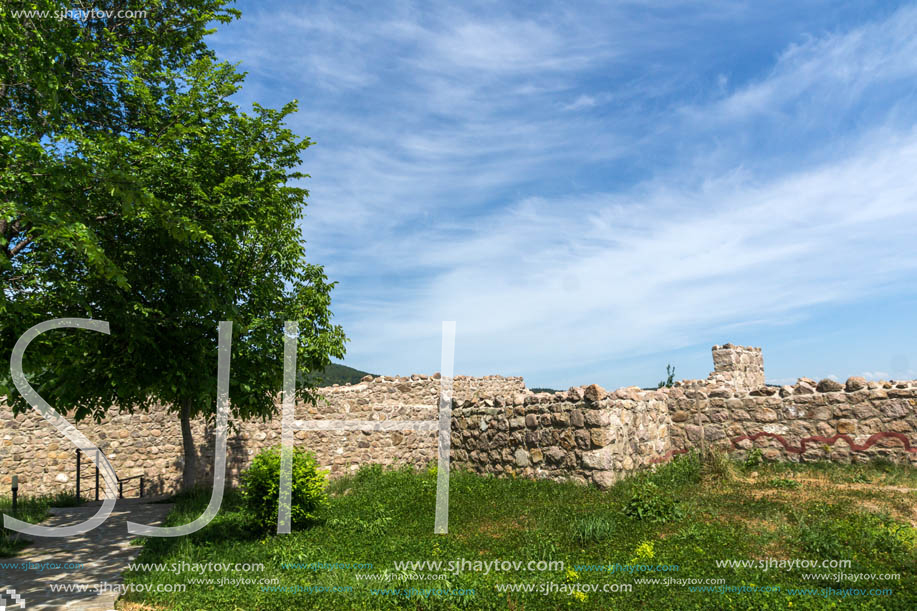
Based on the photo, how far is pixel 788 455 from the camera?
11.0 meters

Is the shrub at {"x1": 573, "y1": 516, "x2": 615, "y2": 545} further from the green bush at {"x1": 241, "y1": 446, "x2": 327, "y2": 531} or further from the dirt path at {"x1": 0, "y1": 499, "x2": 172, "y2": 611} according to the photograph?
the dirt path at {"x1": 0, "y1": 499, "x2": 172, "y2": 611}

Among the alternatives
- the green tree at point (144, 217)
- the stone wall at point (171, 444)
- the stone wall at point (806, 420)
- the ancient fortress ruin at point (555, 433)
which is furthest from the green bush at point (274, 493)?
the stone wall at point (806, 420)

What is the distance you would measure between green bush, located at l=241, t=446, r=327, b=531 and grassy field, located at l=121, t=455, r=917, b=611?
31cm

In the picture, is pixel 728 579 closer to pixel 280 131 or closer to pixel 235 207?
pixel 235 207

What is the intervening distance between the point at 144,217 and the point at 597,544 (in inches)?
316

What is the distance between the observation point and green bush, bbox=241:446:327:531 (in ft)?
29.6

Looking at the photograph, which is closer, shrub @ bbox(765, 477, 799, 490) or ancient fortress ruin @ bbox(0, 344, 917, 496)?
shrub @ bbox(765, 477, 799, 490)

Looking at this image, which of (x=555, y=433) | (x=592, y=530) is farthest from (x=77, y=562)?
(x=555, y=433)

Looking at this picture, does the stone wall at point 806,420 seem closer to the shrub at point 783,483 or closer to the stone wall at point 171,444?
the shrub at point 783,483

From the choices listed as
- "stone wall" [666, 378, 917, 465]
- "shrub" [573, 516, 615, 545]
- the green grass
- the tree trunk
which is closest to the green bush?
the green grass

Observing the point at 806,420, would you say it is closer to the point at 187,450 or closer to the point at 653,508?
the point at 653,508

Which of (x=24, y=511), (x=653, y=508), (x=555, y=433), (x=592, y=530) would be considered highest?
(x=555, y=433)

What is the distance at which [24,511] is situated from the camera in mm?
11234

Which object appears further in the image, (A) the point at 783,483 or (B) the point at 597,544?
(A) the point at 783,483
